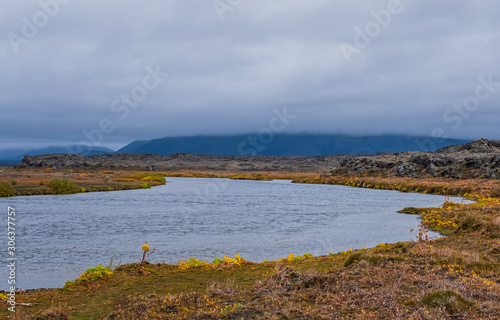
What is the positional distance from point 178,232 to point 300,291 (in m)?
14.4

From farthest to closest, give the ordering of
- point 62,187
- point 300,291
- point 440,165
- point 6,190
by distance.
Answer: point 440,165 < point 62,187 < point 6,190 < point 300,291

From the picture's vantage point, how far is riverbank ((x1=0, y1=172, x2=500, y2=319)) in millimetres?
8344

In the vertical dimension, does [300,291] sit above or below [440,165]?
below

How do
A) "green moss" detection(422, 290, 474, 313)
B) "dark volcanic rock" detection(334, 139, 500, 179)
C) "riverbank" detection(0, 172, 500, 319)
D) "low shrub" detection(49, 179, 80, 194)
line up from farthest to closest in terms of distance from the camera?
1. "dark volcanic rock" detection(334, 139, 500, 179)
2. "low shrub" detection(49, 179, 80, 194)
3. "riverbank" detection(0, 172, 500, 319)
4. "green moss" detection(422, 290, 474, 313)

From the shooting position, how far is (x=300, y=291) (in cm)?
1010

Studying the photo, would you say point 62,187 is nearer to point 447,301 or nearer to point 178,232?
point 178,232

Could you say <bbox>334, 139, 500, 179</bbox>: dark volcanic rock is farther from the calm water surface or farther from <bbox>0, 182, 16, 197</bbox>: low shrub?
<bbox>0, 182, 16, 197</bbox>: low shrub

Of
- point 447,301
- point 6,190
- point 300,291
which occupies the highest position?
point 6,190

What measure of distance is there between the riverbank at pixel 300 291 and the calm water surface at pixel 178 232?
8.98 feet

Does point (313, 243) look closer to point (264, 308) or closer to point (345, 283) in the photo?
point (345, 283)

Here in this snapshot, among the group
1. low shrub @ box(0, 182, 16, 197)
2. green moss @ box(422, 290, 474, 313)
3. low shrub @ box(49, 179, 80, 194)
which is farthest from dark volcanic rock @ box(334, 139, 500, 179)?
low shrub @ box(0, 182, 16, 197)

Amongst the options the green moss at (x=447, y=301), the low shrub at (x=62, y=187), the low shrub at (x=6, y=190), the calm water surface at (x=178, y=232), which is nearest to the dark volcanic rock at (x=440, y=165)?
the calm water surface at (x=178, y=232)

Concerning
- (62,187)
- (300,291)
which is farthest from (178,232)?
(62,187)

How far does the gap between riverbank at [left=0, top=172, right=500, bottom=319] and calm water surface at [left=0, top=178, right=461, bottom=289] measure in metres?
2.74
